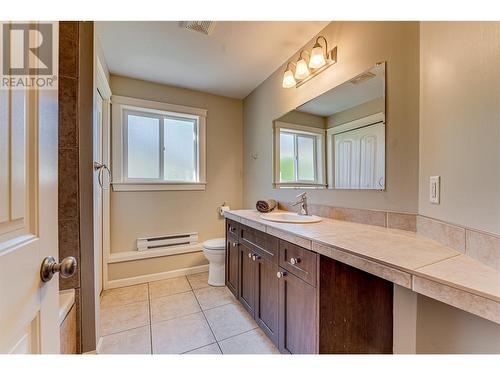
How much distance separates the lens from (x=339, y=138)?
1654mm

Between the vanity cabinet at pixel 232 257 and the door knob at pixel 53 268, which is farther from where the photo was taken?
the vanity cabinet at pixel 232 257

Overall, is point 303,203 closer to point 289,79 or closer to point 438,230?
point 438,230

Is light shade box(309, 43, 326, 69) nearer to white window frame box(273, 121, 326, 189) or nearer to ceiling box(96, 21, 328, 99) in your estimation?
ceiling box(96, 21, 328, 99)

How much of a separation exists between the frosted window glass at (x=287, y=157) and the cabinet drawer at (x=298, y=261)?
0.98 m

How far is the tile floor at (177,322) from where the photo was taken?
145 centimetres

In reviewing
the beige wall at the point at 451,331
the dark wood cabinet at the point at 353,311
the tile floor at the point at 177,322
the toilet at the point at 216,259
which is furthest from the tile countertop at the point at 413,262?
the toilet at the point at 216,259

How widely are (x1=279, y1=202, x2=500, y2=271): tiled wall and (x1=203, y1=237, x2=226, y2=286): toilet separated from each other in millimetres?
A: 1154

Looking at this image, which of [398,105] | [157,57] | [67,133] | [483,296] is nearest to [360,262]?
[483,296]

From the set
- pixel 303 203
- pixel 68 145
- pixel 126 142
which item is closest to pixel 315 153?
pixel 303 203

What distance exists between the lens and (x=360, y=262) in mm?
875

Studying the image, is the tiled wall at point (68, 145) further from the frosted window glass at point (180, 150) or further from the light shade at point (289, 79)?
the light shade at point (289, 79)

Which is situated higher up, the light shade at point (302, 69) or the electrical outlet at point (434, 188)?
the light shade at point (302, 69)

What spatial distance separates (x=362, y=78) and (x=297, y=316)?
1.53 metres
